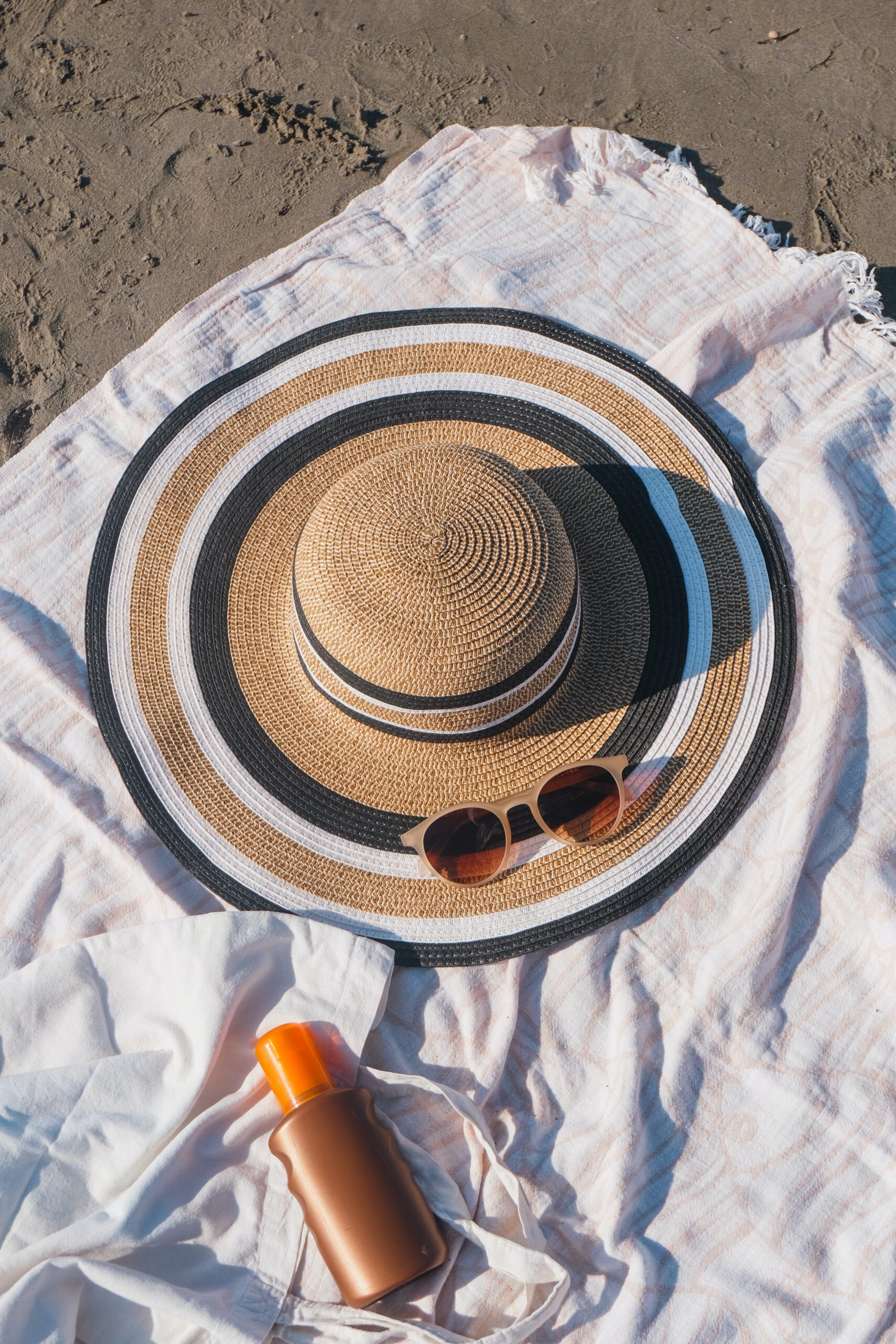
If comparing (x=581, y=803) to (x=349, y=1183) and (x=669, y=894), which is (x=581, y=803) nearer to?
(x=669, y=894)

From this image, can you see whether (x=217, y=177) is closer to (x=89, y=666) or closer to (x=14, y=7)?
(x=14, y=7)

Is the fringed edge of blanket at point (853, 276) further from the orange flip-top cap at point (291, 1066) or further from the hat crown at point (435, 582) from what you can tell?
the orange flip-top cap at point (291, 1066)

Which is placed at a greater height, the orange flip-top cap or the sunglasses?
the sunglasses

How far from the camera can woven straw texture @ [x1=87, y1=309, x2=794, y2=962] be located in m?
1.41

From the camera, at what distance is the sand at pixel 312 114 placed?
2340 millimetres

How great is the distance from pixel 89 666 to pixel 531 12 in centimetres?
209

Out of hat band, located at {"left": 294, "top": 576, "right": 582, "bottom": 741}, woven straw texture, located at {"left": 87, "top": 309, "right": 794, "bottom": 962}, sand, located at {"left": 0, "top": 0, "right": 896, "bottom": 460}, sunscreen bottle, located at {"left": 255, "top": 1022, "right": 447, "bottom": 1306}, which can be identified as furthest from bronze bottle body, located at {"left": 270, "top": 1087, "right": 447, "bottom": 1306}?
sand, located at {"left": 0, "top": 0, "right": 896, "bottom": 460}

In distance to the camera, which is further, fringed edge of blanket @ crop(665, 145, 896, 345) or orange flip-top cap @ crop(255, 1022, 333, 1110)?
fringed edge of blanket @ crop(665, 145, 896, 345)

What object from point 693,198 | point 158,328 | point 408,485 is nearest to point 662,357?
point 693,198

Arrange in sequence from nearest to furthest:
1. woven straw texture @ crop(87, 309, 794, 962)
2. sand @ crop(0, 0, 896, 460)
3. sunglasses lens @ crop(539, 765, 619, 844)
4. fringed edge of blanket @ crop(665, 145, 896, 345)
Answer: woven straw texture @ crop(87, 309, 794, 962), sunglasses lens @ crop(539, 765, 619, 844), fringed edge of blanket @ crop(665, 145, 896, 345), sand @ crop(0, 0, 896, 460)

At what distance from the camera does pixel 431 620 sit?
1.37m

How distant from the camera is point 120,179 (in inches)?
95.6

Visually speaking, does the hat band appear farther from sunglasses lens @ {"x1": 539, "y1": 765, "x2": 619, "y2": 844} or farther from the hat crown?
sunglasses lens @ {"x1": 539, "y1": 765, "x2": 619, "y2": 844}

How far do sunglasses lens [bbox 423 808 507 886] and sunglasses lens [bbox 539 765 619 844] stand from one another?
0.27 feet
